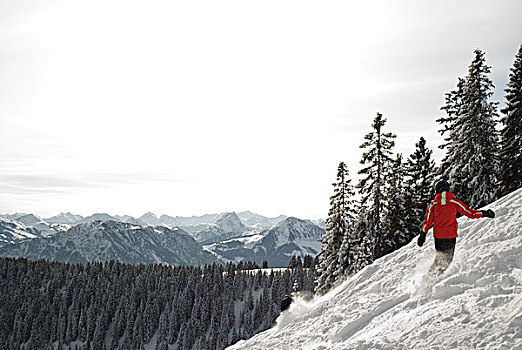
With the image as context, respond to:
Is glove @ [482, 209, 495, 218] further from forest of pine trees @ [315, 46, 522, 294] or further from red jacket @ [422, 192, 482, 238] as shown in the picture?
forest of pine trees @ [315, 46, 522, 294]

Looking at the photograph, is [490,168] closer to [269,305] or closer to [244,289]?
[269,305]

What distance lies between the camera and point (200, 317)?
422 ft

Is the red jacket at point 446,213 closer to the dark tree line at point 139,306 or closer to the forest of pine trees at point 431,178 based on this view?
the forest of pine trees at point 431,178

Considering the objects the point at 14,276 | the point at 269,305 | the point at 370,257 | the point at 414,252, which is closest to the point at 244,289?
the point at 269,305

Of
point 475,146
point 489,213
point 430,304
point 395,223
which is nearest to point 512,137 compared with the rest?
point 475,146

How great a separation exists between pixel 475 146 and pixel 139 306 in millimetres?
135275

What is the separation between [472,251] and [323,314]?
15.5ft

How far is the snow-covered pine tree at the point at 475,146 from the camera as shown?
27.4 meters

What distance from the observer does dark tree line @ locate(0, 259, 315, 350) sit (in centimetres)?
12731

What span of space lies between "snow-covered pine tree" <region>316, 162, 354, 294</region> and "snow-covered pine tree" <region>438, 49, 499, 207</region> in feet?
25.6

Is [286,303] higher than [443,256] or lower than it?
lower

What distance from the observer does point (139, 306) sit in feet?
456

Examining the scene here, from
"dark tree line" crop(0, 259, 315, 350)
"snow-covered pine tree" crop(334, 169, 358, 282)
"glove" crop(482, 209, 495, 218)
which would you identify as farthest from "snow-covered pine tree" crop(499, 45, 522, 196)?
"dark tree line" crop(0, 259, 315, 350)

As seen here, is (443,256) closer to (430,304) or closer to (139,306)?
(430,304)
